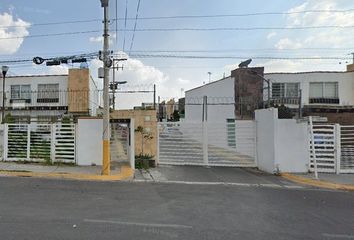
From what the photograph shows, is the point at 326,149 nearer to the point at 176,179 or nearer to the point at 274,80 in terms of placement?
the point at 176,179

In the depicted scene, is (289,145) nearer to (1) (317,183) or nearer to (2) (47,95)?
(1) (317,183)

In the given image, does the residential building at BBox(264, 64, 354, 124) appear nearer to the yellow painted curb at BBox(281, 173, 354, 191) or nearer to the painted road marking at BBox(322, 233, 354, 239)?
the yellow painted curb at BBox(281, 173, 354, 191)

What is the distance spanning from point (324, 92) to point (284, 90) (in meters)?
3.91

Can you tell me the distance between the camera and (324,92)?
31.9 metres

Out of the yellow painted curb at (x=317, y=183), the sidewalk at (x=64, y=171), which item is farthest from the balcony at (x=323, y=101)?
the sidewalk at (x=64, y=171)

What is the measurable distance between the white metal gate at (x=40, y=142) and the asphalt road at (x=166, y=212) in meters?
4.22

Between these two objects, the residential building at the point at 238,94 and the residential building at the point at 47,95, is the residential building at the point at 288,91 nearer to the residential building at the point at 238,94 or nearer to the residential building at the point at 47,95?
the residential building at the point at 238,94

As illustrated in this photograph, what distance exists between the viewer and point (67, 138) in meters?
16.4

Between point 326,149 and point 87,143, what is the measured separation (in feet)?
33.5

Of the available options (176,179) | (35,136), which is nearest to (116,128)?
(35,136)

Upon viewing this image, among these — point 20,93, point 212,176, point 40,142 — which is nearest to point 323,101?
point 212,176

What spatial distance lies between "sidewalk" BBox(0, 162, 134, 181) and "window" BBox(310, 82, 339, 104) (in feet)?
70.2

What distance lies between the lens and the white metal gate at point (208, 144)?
17.9 meters

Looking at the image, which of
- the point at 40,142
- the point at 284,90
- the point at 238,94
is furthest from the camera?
the point at 284,90
